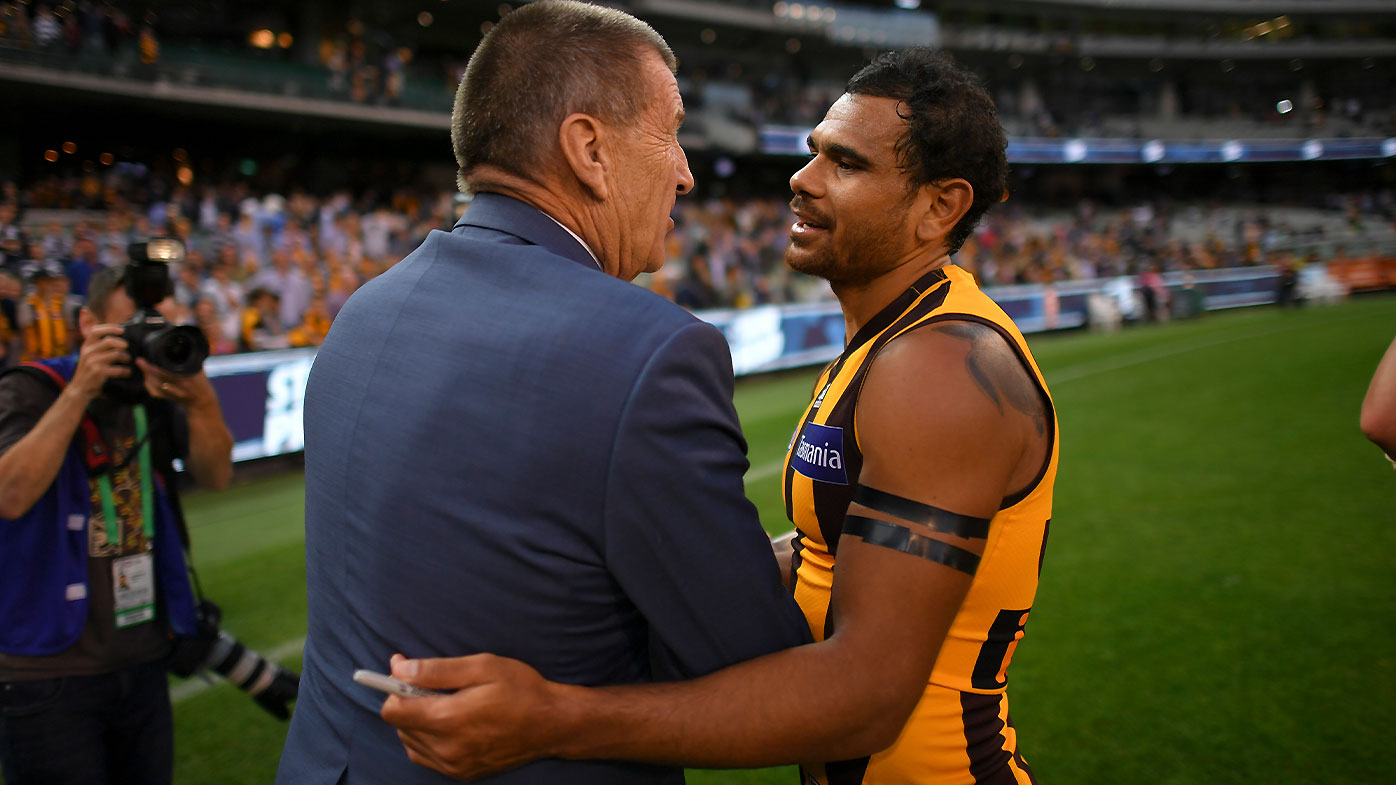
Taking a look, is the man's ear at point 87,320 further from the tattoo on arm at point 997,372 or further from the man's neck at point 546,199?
the tattoo on arm at point 997,372

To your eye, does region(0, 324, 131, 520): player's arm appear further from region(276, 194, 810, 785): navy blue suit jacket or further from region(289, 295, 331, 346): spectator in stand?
region(289, 295, 331, 346): spectator in stand

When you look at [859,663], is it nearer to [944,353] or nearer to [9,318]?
[944,353]

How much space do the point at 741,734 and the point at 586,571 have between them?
0.36 m

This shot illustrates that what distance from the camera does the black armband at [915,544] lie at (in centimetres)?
158

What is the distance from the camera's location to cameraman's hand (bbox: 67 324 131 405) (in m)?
2.80

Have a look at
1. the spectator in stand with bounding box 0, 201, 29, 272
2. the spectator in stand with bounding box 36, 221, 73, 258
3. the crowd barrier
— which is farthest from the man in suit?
the spectator in stand with bounding box 36, 221, 73, 258

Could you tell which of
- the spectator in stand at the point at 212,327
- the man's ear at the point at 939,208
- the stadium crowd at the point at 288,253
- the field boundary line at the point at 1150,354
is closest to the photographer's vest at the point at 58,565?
the stadium crowd at the point at 288,253

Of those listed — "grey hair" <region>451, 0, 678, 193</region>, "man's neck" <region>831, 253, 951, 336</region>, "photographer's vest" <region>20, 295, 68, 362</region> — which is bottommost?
"photographer's vest" <region>20, 295, 68, 362</region>

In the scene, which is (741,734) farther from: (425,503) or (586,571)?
(425,503)

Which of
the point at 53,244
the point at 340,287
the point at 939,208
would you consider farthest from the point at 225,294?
the point at 939,208

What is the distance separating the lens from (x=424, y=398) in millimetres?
1318

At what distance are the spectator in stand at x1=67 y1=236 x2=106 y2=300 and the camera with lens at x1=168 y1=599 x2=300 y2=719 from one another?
9456 millimetres

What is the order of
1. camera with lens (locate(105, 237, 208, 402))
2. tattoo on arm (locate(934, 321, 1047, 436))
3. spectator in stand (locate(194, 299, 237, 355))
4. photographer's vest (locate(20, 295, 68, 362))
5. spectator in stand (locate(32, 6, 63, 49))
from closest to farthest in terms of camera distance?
tattoo on arm (locate(934, 321, 1047, 436))
camera with lens (locate(105, 237, 208, 402))
photographer's vest (locate(20, 295, 68, 362))
spectator in stand (locate(194, 299, 237, 355))
spectator in stand (locate(32, 6, 63, 49))

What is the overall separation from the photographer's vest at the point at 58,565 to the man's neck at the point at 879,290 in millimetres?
2450
